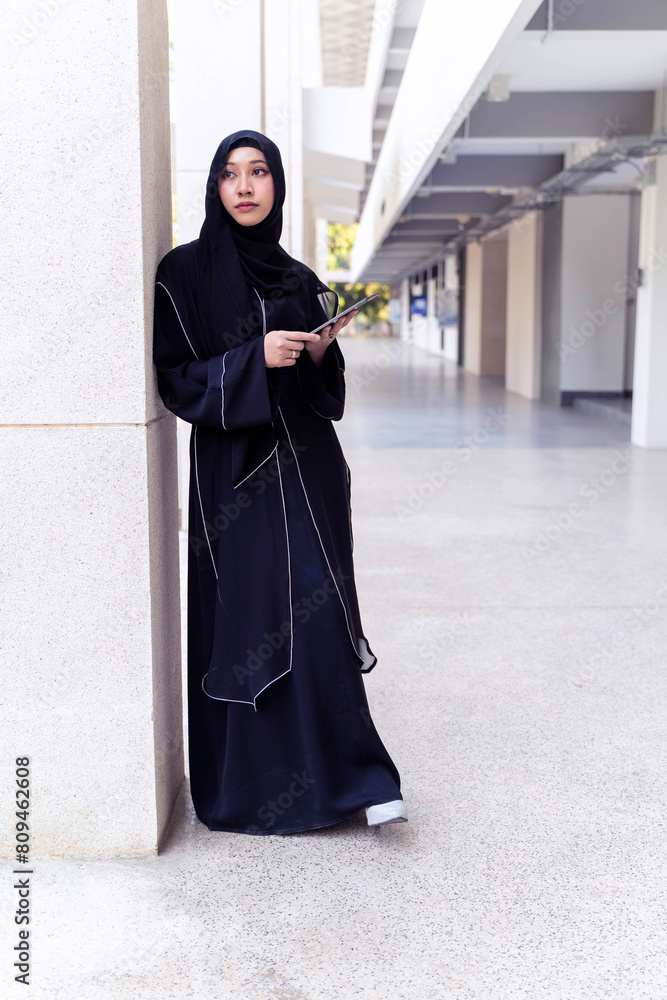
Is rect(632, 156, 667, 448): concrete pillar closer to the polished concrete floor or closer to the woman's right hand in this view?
the polished concrete floor

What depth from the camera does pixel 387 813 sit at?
8.94ft

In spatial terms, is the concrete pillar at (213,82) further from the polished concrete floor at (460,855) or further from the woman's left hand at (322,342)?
the woman's left hand at (322,342)

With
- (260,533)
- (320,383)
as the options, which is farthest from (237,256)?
(260,533)

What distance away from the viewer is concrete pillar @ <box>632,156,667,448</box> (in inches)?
396

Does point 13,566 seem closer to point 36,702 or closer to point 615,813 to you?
point 36,702

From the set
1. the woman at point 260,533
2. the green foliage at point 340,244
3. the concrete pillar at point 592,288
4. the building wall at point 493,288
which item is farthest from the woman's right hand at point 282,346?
the green foliage at point 340,244

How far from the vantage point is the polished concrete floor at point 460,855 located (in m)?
2.21

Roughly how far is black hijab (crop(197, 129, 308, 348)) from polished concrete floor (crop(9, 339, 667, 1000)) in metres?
1.38

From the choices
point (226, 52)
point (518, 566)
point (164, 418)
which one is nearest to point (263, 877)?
point (164, 418)

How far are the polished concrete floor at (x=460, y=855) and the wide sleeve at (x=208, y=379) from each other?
1.14 meters

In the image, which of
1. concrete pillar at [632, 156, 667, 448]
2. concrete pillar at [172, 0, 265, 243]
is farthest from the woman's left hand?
concrete pillar at [632, 156, 667, 448]

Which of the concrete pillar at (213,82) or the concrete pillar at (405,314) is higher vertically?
the concrete pillar at (213,82)

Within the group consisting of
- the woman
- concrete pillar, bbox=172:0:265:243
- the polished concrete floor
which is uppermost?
concrete pillar, bbox=172:0:265:243

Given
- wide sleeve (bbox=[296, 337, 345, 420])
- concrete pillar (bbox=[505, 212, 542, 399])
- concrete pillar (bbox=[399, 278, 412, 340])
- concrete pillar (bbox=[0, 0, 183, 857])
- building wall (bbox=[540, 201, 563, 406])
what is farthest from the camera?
concrete pillar (bbox=[399, 278, 412, 340])
